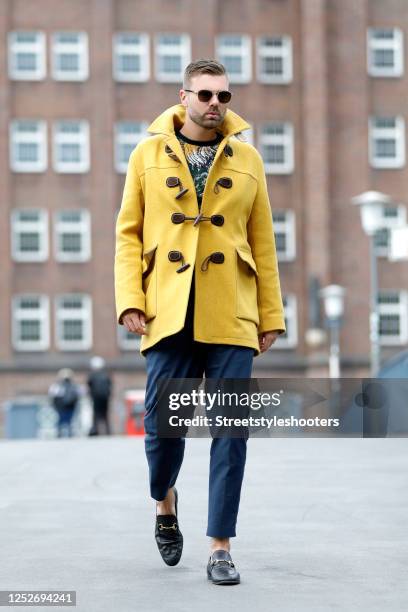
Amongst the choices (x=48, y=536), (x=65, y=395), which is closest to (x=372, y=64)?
(x=65, y=395)

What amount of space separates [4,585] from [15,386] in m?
44.2

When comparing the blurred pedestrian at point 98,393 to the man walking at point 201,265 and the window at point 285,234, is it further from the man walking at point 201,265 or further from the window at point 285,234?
the man walking at point 201,265

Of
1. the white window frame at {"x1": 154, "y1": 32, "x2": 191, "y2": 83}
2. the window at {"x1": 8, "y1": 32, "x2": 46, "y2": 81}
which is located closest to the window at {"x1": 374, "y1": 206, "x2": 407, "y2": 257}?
the white window frame at {"x1": 154, "y1": 32, "x2": 191, "y2": 83}

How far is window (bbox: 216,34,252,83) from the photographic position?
5250 cm

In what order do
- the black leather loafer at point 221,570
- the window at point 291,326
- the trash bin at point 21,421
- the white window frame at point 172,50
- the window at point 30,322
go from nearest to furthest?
1. the black leather loafer at point 221,570
2. the trash bin at point 21,421
3. the window at point 30,322
4. the window at point 291,326
5. the white window frame at point 172,50

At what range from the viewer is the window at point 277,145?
52219 millimetres

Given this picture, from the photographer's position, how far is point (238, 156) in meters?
6.14

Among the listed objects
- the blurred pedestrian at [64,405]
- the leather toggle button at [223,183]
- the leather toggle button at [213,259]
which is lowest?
the blurred pedestrian at [64,405]

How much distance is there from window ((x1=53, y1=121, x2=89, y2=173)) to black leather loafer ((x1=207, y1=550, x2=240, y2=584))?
45732 mm

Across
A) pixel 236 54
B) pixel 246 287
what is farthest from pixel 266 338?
pixel 236 54

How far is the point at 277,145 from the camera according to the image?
172ft

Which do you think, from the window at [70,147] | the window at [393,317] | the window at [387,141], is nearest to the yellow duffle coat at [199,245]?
the window at [70,147]

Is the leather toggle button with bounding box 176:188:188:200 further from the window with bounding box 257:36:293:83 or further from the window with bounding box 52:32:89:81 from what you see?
the window with bounding box 257:36:293:83

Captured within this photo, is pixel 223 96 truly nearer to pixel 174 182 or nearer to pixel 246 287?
pixel 174 182
